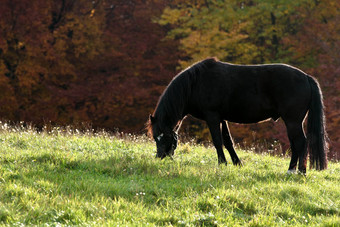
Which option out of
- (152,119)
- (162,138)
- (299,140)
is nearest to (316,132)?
(299,140)

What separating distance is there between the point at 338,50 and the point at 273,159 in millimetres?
10019

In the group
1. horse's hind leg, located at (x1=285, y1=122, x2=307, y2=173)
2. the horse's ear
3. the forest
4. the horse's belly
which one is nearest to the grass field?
horse's hind leg, located at (x1=285, y1=122, x2=307, y2=173)

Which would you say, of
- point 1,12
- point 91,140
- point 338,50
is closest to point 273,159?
point 91,140

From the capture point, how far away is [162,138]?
28.9 ft

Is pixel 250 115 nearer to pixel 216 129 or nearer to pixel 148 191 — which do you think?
pixel 216 129

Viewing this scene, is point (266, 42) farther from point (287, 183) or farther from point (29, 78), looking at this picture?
point (287, 183)

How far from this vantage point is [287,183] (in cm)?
714

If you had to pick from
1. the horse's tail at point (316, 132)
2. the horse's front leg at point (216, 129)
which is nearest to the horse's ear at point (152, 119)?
the horse's front leg at point (216, 129)

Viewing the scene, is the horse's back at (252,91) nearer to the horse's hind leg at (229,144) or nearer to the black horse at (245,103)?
the black horse at (245,103)

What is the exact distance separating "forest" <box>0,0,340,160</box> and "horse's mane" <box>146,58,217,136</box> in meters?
10.00

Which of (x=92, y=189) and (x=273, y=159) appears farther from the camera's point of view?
(x=273, y=159)

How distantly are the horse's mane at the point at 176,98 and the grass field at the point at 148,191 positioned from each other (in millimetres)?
840

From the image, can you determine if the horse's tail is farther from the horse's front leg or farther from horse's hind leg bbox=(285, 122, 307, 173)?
the horse's front leg

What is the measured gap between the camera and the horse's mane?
343 inches
